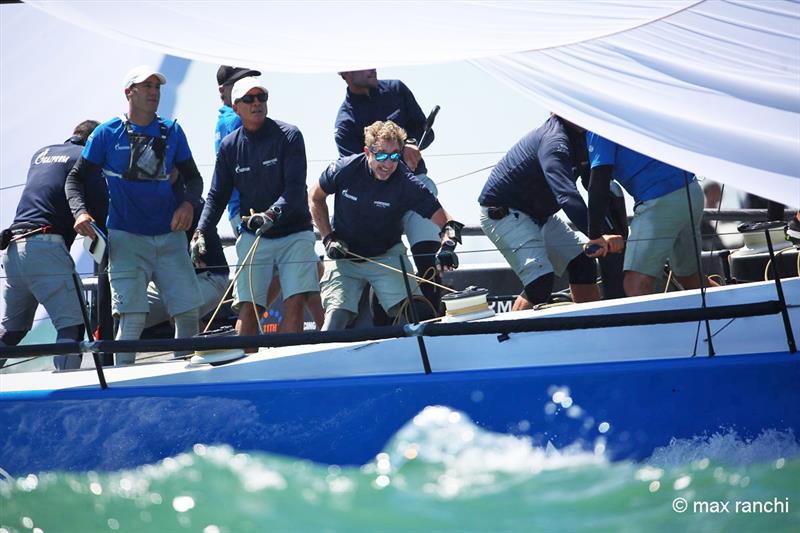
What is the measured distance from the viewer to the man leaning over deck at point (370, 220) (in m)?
4.36

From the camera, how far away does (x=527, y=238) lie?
4520 millimetres

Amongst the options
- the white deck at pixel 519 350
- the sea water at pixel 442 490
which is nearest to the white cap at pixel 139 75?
the white deck at pixel 519 350

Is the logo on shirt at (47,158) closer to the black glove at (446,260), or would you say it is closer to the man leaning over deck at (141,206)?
the man leaning over deck at (141,206)

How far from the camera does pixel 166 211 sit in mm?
4457

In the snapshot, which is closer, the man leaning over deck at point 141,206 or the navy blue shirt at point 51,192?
the man leaning over deck at point 141,206

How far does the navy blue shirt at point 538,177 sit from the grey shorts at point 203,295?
122cm

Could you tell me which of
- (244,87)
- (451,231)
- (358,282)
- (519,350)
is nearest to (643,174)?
(451,231)

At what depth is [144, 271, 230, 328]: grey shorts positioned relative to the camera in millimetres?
4738

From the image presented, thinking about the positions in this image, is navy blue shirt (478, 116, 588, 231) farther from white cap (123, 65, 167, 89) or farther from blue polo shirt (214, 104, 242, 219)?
white cap (123, 65, 167, 89)

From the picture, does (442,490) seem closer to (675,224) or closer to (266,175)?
(675,224)

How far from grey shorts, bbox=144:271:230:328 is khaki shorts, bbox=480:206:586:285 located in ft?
3.97

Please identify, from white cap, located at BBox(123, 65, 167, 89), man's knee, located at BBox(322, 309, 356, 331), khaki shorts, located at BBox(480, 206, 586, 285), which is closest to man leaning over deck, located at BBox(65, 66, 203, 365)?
white cap, located at BBox(123, 65, 167, 89)

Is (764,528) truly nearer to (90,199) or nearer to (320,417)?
(320,417)

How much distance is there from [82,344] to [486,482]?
1524 mm
